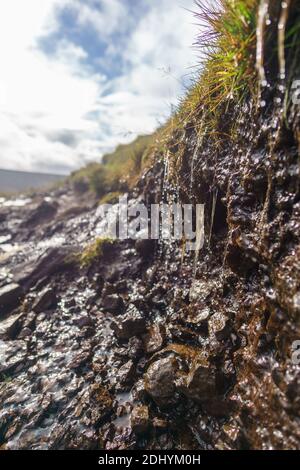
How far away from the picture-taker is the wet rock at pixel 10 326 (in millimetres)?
4699

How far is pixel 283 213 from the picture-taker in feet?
8.55

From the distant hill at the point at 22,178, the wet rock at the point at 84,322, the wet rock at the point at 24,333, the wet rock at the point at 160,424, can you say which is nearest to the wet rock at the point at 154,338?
the wet rock at the point at 160,424

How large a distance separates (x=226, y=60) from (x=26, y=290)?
197 inches

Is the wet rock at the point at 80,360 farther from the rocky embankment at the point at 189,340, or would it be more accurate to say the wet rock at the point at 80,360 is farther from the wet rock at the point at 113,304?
the wet rock at the point at 113,304

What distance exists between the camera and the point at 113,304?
483 cm

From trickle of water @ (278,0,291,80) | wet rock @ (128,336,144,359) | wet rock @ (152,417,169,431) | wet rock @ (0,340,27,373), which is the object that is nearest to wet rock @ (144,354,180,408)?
wet rock @ (152,417,169,431)

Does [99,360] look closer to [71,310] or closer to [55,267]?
[71,310]

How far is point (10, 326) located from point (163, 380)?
2798 millimetres

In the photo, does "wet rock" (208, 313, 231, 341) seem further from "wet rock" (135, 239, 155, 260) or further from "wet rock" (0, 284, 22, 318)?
"wet rock" (0, 284, 22, 318)

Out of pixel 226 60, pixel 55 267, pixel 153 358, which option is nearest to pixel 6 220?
pixel 55 267

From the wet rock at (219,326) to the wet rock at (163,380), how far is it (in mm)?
505

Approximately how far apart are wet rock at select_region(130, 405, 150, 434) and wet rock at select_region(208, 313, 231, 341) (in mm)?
991

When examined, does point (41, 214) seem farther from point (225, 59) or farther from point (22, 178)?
point (22, 178)

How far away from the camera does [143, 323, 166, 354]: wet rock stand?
3711mm
